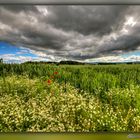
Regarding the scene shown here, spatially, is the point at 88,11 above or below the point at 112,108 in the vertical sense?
above

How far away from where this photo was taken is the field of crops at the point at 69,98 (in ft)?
11.5

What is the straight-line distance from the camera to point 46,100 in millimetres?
3609

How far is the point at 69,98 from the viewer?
3611mm

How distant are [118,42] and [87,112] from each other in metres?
0.72

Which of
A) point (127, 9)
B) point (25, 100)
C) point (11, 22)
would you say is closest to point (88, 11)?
point (127, 9)

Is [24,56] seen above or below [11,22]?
below

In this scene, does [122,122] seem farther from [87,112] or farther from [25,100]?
[25,100]

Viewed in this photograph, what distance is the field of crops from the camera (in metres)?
3.51

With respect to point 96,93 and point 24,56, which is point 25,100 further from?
point 96,93

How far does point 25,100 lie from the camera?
143 inches

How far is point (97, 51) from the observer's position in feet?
12.1

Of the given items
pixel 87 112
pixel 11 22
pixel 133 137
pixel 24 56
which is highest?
pixel 11 22

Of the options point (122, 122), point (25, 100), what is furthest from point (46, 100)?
point (122, 122)

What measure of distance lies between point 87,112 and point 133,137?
47 centimetres
